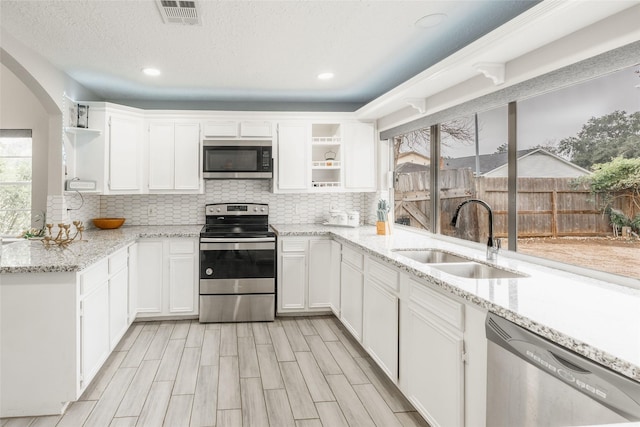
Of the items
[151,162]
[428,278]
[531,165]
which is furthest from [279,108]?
[428,278]

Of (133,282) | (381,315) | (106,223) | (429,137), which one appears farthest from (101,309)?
(429,137)

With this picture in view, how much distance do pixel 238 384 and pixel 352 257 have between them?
1.39 meters

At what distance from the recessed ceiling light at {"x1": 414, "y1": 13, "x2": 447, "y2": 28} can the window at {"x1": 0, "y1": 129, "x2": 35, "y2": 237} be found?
4.68 m

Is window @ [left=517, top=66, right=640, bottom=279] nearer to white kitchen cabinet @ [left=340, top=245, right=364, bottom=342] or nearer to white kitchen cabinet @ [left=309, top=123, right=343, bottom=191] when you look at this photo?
white kitchen cabinet @ [left=340, top=245, right=364, bottom=342]

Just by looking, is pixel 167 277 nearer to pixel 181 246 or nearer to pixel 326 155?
pixel 181 246

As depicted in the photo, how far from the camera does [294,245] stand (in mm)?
4305

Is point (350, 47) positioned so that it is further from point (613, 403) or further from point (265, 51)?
point (613, 403)

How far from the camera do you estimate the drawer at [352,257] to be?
335 centimetres

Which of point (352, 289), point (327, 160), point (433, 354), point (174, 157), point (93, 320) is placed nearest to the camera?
point (433, 354)

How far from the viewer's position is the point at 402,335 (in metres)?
2.49

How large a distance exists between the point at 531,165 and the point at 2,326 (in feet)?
10.9

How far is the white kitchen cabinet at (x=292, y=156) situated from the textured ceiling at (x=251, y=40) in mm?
494

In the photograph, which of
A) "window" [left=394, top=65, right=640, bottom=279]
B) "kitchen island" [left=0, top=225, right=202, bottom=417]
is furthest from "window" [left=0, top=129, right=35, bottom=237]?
"window" [left=394, top=65, right=640, bottom=279]

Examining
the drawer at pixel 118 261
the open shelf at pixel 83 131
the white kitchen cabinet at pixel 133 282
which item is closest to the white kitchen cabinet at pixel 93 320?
the drawer at pixel 118 261
